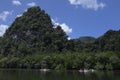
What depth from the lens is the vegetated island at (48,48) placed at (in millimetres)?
99000

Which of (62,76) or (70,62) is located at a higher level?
(70,62)

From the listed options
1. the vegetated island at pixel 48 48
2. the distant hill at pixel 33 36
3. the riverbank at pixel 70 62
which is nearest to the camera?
the riverbank at pixel 70 62

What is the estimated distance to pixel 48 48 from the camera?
141 m

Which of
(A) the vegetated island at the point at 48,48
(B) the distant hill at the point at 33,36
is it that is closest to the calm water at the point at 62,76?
(A) the vegetated island at the point at 48,48

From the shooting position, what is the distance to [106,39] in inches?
5344

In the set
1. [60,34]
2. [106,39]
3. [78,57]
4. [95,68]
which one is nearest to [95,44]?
[106,39]

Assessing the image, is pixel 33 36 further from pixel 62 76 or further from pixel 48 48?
pixel 62 76

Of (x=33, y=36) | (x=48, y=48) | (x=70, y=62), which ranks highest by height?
(x=33, y=36)

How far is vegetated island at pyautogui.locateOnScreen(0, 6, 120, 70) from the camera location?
99.0 metres

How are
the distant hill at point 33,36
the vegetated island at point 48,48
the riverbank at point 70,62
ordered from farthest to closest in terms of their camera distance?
the distant hill at point 33,36, the vegetated island at point 48,48, the riverbank at point 70,62

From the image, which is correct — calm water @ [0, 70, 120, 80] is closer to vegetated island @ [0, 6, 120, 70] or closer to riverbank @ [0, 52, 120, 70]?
riverbank @ [0, 52, 120, 70]

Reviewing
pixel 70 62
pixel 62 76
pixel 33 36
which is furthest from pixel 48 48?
pixel 62 76

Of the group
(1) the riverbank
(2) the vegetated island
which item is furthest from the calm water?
(2) the vegetated island

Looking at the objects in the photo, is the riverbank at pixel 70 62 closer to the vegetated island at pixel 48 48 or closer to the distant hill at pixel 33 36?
the vegetated island at pixel 48 48
